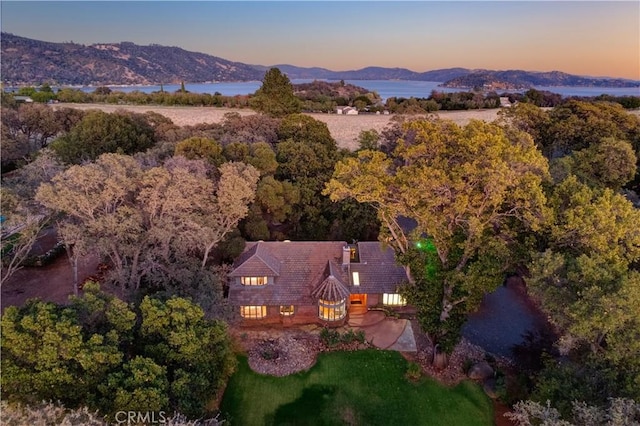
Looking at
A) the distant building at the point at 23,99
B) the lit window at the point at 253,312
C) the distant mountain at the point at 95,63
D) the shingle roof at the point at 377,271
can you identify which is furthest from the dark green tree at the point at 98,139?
the distant mountain at the point at 95,63

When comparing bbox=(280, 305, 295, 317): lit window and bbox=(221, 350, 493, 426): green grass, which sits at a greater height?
bbox=(280, 305, 295, 317): lit window

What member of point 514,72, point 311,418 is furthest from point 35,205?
point 514,72

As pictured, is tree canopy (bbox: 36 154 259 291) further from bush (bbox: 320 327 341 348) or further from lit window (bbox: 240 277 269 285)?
bush (bbox: 320 327 341 348)

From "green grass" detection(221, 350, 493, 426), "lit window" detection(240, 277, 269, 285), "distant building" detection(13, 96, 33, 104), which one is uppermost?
"distant building" detection(13, 96, 33, 104)

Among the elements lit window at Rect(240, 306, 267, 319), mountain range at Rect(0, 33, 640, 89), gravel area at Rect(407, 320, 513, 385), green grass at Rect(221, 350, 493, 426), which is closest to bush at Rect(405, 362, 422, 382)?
green grass at Rect(221, 350, 493, 426)

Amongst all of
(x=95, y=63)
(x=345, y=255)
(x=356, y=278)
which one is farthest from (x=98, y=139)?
(x=95, y=63)

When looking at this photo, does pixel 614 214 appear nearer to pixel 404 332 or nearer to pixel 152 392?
pixel 404 332
